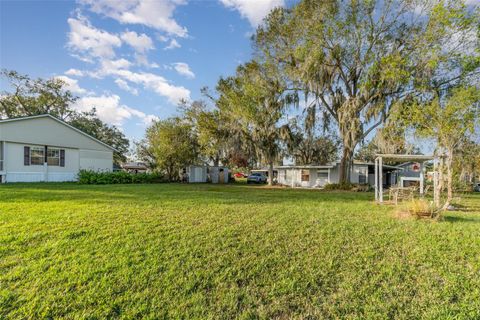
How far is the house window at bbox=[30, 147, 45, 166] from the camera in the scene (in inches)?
623

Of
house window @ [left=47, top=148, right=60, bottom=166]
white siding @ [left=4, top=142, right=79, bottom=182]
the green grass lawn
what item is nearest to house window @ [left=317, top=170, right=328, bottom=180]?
the green grass lawn

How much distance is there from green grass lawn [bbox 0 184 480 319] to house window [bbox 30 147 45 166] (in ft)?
47.1

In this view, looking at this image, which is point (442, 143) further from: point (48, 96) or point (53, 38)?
point (48, 96)

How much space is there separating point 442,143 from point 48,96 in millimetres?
33482

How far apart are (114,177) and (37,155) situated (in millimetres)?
5118

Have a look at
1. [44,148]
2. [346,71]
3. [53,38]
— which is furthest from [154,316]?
[44,148]

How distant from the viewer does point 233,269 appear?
10.1 ft

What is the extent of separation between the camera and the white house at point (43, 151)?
14719 mm

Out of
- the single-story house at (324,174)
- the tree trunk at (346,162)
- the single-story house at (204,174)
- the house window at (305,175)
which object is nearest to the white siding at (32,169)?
the single-story house at (204,174)

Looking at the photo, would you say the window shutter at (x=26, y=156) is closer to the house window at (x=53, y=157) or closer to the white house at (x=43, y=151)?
the white house at (x=43, y=151)

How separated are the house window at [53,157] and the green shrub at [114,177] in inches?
85.6

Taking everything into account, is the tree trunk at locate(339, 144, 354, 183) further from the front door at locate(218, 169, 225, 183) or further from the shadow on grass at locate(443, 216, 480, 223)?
the front door at locate(218, 169, 225, 183)

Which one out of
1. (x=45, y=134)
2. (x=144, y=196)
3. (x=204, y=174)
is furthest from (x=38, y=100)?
(x=144, y=196)

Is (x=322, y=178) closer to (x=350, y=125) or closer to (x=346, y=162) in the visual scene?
(x=346, y=162)
